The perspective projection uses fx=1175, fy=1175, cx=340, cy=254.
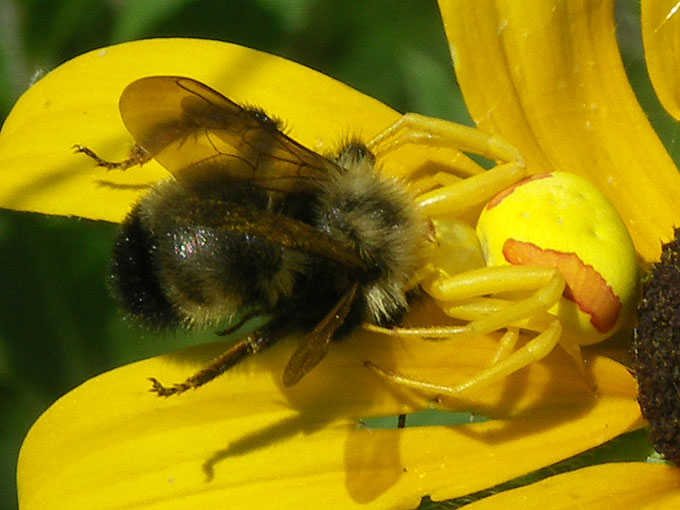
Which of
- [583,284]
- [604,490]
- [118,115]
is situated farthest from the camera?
[118,115]

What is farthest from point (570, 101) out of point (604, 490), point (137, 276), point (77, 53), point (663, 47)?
point (77, 53)

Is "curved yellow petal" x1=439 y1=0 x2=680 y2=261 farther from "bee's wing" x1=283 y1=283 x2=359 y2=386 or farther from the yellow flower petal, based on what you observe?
"bee's wing" x1=283 y1=283 x2=359 y2=386

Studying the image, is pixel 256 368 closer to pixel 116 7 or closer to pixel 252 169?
pixel 252 169

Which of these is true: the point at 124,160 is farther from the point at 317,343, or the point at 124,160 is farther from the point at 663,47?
the point at 663,47

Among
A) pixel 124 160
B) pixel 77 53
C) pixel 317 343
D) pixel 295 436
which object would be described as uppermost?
pixel 77 53

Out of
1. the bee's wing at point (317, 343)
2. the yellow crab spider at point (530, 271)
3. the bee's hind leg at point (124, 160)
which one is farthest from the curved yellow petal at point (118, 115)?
the bee's wing at point (317, 343)

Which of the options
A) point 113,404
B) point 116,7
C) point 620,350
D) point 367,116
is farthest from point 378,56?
point 113,404
